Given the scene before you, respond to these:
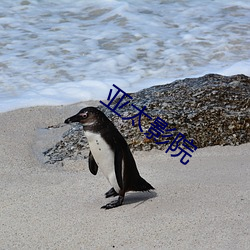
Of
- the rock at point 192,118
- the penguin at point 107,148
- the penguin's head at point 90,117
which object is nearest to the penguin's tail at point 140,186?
the penguin at point 107,148

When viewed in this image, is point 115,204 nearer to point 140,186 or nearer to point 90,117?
point 140,186

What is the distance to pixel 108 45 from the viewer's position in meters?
8.66

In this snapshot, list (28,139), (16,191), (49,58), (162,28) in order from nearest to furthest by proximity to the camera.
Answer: (16,191) → (28,139) → (49,58) → (162,28)

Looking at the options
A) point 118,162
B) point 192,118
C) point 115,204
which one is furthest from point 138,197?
point 192,118

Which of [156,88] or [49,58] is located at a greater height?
[156,88]

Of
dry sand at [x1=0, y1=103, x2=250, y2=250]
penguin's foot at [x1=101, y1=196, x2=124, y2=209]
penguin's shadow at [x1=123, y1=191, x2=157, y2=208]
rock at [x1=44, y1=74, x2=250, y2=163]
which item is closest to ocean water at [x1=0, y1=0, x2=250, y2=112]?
rock at [x1=44, y1=74, x2=250, y2=163]

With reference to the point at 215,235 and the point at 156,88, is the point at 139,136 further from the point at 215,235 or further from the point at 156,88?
the point at 215,235

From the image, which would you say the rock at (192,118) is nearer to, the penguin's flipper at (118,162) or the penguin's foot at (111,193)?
the penguin's foot at (111,193)

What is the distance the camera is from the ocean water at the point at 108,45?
7.09m

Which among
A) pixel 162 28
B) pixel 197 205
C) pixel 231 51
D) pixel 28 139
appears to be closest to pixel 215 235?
pixel 197 205

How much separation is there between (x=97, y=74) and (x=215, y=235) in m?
4.41

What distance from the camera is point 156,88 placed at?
17.8 feet

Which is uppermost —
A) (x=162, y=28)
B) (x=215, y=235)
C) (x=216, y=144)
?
(x=215, y=235)

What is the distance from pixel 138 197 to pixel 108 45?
5.01m
